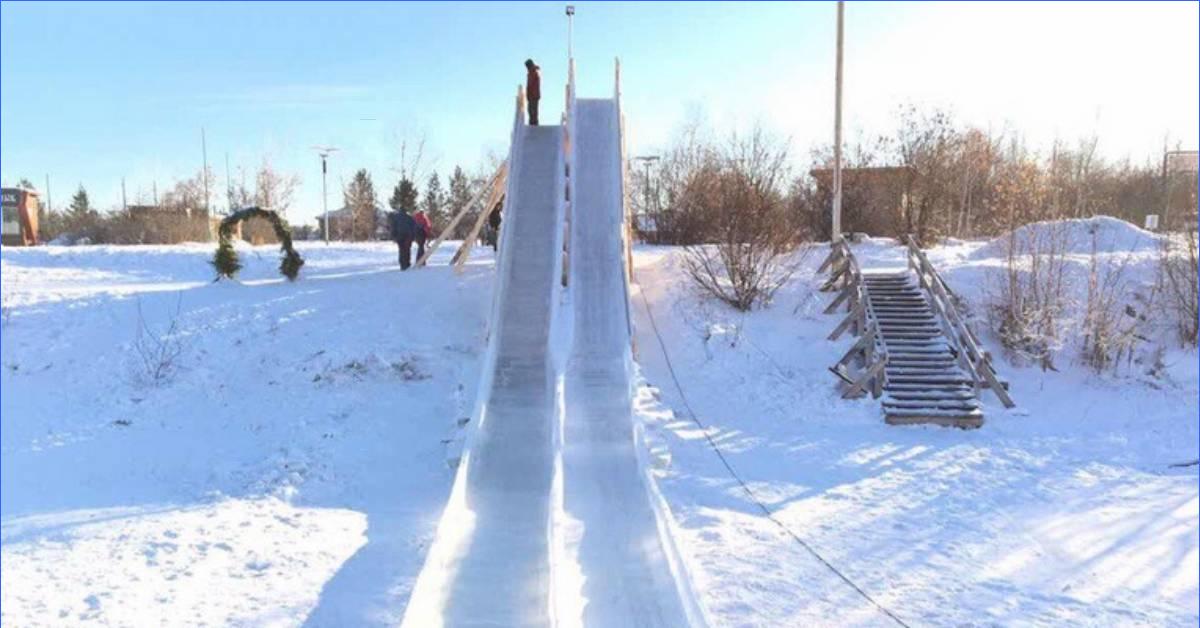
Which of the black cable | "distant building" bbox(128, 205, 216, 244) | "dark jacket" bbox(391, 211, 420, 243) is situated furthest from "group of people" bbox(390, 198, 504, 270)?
"distant building" bbox(128, 205, 216, 244)

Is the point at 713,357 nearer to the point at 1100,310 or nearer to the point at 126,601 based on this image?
the point at 1100,310

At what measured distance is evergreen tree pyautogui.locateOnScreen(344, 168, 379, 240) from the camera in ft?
169

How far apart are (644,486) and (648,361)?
5.96 meters

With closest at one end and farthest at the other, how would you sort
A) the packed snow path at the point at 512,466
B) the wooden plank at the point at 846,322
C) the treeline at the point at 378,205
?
the packed snow path at the point at 512,466
the wooden plank at the point at 846,322
the treeline at the point at 378,205

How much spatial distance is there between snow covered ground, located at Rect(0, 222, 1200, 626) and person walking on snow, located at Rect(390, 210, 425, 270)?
123 cm

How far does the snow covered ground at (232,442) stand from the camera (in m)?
6.51

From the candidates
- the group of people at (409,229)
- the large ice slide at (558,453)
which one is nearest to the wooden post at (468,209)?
the group of people at (409,229)

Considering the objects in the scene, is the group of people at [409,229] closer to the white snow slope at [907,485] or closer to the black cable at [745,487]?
the black cable at [745,487]

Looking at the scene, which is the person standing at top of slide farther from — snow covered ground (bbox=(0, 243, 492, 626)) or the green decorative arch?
the green decorative arch

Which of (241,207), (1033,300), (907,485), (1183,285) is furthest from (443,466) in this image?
(241,207)

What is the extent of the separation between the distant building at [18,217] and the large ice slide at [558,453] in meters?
20.0

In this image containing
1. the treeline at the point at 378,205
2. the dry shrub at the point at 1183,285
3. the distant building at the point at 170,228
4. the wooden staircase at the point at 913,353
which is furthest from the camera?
the treeline at the point at 378,205

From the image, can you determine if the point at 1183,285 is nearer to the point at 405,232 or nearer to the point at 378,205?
the point at 405,232

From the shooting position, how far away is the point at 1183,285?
15227 mm
